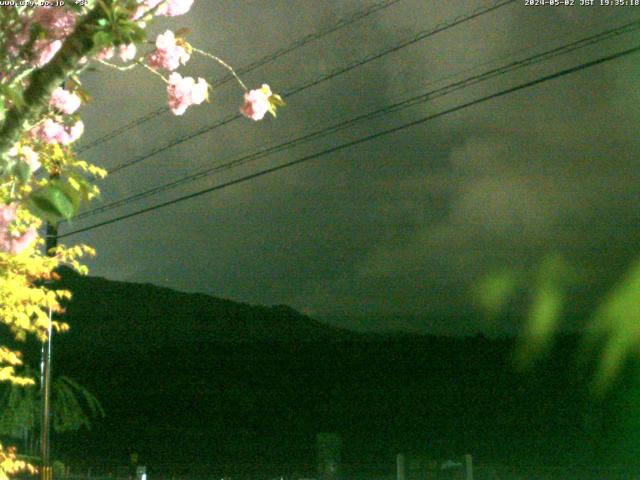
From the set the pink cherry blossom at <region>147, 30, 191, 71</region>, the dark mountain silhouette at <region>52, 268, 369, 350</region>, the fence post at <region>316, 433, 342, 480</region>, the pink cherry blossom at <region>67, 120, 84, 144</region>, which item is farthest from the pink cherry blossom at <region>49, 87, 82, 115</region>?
the dark mountain silhouette at <region>52, 268, 369, 350</region>

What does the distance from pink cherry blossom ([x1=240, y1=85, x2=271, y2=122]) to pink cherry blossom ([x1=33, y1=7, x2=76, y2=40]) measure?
1.13 metres

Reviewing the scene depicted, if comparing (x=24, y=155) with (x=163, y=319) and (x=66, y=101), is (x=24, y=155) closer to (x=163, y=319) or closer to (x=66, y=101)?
(x=66, y=101)

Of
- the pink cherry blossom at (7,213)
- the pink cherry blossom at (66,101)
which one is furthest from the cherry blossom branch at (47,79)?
the pink cherry blossom at (66,101)

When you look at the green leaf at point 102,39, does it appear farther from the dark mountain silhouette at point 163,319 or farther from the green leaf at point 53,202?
the dark mountain silhouette at point 163,319

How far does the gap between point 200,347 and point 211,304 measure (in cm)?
2256

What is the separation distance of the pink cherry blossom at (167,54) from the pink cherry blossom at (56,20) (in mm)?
711

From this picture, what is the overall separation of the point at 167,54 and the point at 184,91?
0.80ft

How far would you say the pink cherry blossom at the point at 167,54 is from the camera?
16.7 ft

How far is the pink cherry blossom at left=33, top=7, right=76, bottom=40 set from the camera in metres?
4.46

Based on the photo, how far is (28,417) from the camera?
115ft

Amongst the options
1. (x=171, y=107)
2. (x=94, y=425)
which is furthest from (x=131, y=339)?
(x=171, y=107)

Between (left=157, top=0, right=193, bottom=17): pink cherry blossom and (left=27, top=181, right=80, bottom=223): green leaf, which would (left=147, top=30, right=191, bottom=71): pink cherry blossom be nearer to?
(left=157, top=0, right=193, bottom=17): pink cherry blossom

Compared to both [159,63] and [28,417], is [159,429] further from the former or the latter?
[159,63]

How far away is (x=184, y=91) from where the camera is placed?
17.2ft
